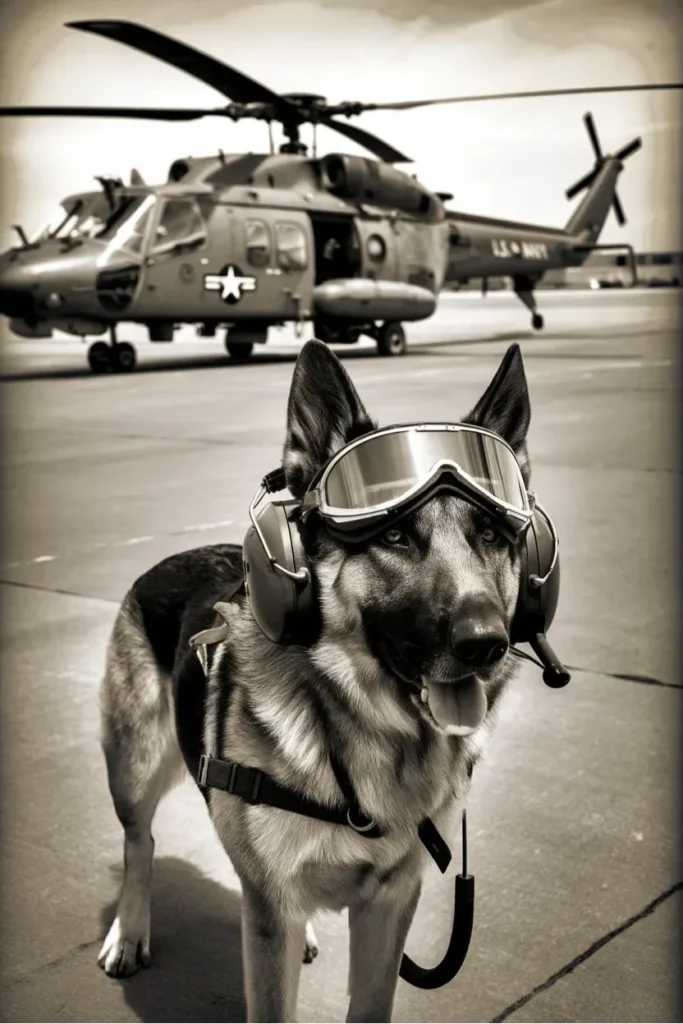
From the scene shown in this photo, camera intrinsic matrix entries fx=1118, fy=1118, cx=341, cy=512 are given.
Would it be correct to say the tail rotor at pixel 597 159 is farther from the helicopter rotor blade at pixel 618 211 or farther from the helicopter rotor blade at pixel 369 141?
the helicopter rotor blade at pixel 369 141

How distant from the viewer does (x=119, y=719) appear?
259 centimetres

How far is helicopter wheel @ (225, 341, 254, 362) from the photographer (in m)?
21.5

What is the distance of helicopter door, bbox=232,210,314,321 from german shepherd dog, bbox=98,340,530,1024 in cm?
1792

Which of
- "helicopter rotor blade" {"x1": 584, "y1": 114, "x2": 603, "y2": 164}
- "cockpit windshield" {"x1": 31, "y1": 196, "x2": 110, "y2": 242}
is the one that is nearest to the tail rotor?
"helicopter rotor blade" {"x1": 584, "y1": 114, "x2": 603, "y2": 164}

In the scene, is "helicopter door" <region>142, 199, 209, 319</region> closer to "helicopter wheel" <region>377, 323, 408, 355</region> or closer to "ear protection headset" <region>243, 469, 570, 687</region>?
"helicopter wheel" <region>377, 323, 408, 355</region>

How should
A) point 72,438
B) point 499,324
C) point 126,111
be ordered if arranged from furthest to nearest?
point 499,324 → point 126,111 → point 72,438

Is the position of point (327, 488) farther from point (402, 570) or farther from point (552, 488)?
point (552, 488)

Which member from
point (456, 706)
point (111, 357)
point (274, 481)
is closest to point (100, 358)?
point (111, 357)

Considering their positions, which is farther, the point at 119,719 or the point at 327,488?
the point at 119,719

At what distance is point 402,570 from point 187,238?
58.6 ft

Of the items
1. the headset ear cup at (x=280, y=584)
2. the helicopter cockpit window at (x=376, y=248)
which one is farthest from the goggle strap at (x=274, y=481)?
the helicopter cockpit window at (x=376, y=248)

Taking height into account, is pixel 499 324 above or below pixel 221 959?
below

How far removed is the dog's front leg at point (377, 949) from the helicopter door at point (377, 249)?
799 inches

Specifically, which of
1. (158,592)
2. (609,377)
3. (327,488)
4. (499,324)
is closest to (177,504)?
(158,592)
